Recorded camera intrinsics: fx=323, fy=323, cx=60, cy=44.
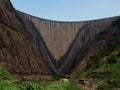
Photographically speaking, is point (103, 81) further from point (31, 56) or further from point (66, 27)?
point (66, 27)

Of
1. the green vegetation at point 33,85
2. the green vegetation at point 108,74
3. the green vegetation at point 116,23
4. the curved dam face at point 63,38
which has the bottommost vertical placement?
the curved dam face at point 63,38

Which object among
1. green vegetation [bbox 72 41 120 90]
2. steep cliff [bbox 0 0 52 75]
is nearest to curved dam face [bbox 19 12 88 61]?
steep cliff [bbox 0 0 52 75]

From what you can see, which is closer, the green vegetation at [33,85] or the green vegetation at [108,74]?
the green vegetation at [33,85]

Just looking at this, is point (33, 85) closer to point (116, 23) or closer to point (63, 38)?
point (116, 23)

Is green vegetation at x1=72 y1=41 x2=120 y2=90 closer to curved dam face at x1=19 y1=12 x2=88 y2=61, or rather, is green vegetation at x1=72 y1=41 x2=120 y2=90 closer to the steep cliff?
the steep cliff

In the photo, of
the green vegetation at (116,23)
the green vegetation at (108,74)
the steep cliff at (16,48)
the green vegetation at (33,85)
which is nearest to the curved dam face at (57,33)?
the green vegetation at (116,23)

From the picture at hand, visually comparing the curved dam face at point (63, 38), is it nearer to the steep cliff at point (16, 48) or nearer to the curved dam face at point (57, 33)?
the curved dam face at point (57, 33)

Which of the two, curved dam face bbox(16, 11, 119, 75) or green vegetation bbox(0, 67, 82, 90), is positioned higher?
green vegetation bbox(0, 67, 82, 90)
